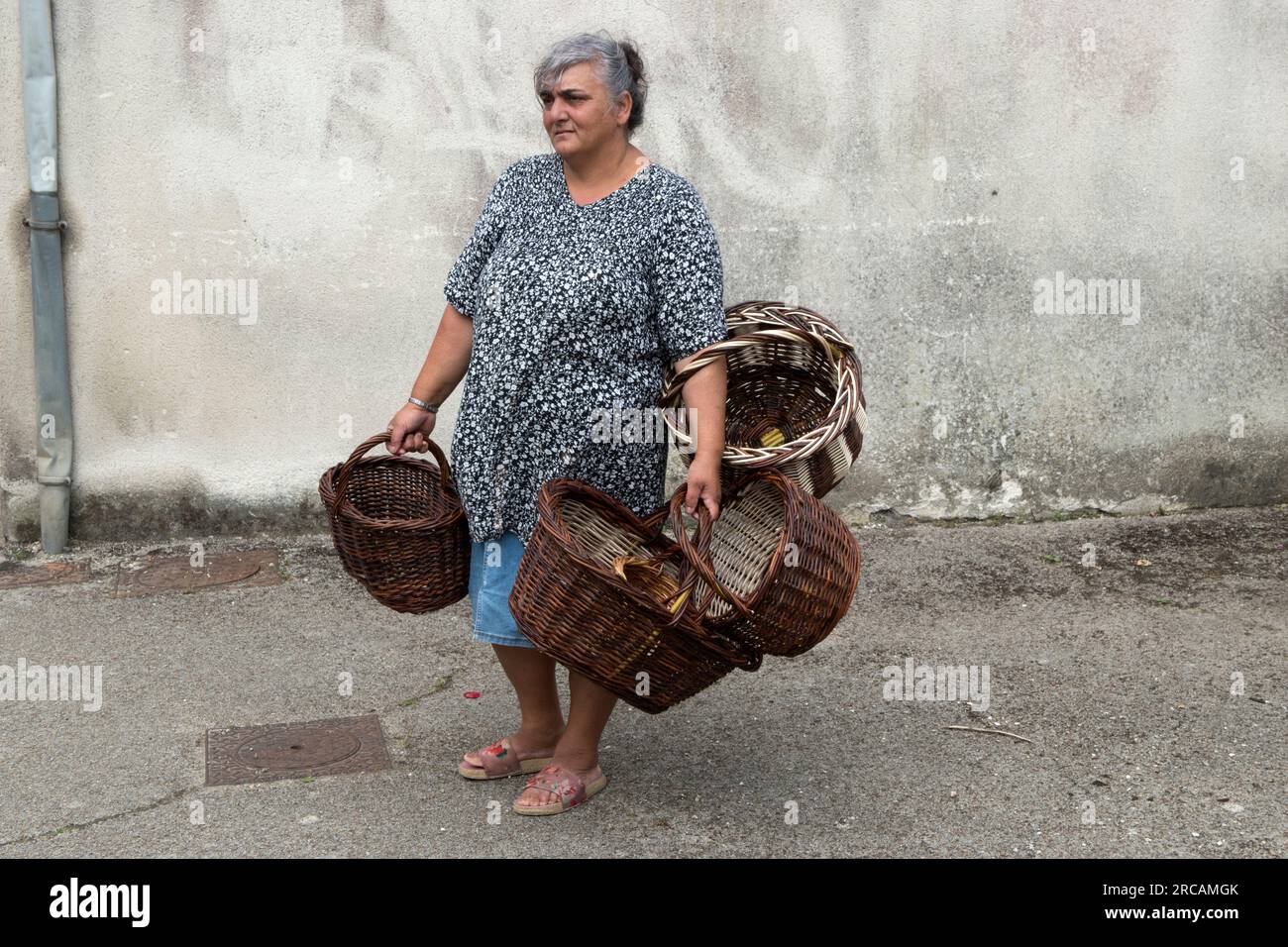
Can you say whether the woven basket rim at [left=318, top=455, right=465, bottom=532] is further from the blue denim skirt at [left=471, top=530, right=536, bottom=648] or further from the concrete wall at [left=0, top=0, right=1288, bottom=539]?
the concrete wall at [left=0, top=0, right=1288, bottom=539]

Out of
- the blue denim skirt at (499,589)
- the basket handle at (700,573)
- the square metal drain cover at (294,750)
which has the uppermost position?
the basket handle at (700,573)

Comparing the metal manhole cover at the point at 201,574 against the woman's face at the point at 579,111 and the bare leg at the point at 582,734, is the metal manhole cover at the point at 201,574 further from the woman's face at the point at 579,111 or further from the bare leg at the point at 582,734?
the woman's face at the point at 579,111

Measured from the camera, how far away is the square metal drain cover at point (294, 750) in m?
3.83

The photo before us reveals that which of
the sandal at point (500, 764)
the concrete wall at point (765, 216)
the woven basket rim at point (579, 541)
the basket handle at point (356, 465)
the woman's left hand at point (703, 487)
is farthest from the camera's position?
the concrete wall at point (765, 216)

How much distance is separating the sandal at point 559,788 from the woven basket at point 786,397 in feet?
2.91

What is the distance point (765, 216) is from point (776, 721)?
2502 millimetres

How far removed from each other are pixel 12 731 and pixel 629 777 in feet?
6.16

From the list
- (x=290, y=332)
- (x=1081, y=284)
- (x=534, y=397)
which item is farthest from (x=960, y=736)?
(x=290, y=332)

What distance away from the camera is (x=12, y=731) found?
13.4 feet

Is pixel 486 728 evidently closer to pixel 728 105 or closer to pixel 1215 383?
pixel 728 105

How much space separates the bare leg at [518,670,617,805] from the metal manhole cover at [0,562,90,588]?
9.01ft

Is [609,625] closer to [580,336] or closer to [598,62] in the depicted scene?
[580,336]

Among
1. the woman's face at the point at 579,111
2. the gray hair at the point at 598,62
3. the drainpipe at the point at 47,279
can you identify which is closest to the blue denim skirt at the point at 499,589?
the woman's face at the point at 579,111

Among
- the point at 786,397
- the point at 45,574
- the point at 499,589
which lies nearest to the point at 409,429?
the point at 499,589
